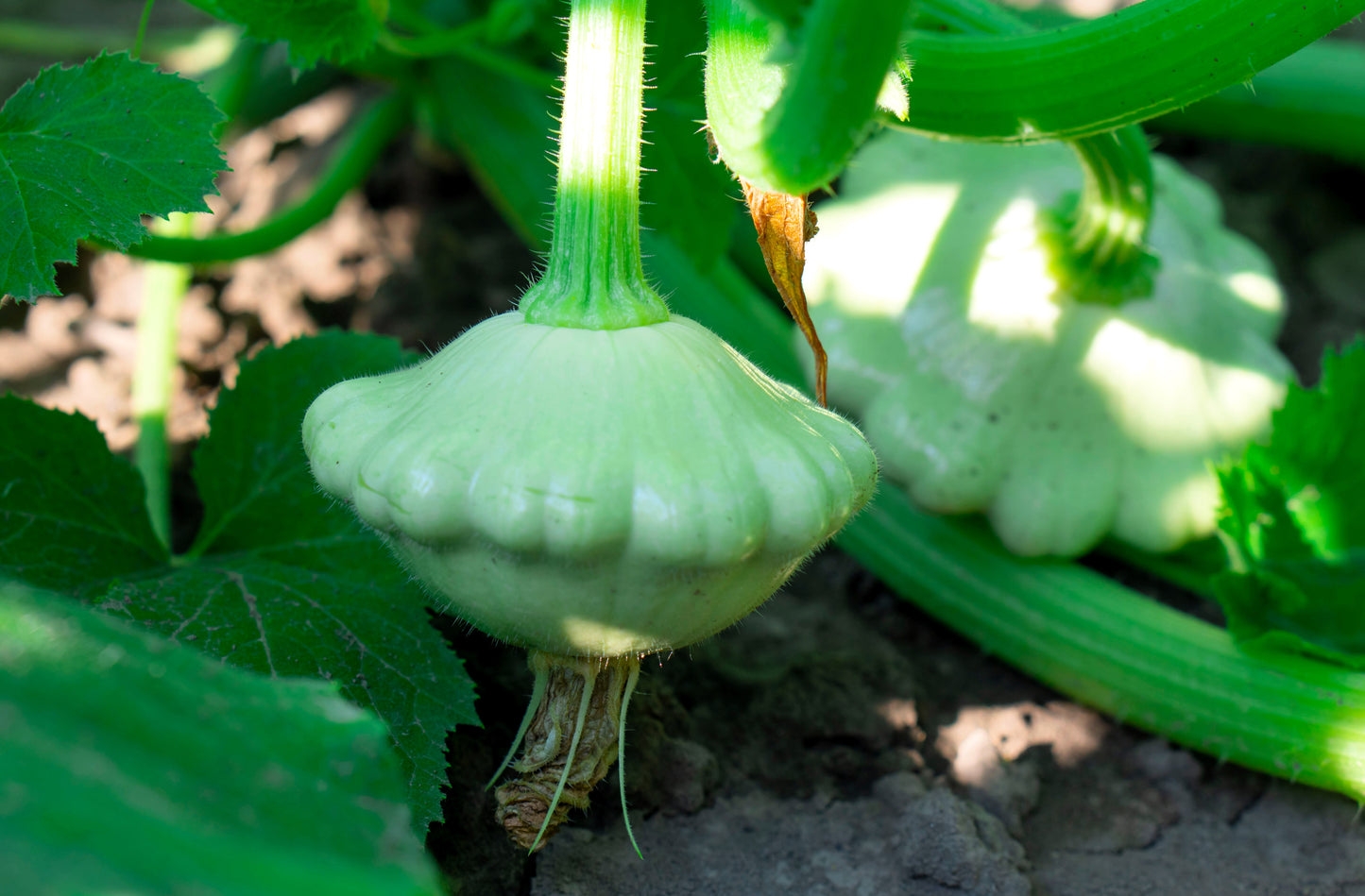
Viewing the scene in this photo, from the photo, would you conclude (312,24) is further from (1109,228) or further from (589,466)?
(1109,228)

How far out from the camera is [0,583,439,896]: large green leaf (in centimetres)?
63

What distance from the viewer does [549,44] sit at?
7.26 feet

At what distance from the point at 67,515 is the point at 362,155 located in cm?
107

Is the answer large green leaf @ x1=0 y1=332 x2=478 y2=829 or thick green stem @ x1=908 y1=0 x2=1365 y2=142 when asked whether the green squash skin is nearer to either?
large green leaf @ x1=0 y1=332 x2=478 y2=829

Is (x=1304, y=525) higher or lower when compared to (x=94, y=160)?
lower

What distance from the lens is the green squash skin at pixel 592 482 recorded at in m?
0.98

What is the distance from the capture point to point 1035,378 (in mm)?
1846

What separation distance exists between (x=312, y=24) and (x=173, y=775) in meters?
1.08

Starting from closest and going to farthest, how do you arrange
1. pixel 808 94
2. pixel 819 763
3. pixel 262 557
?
pixel 808 94 < pixel 262 557 < pixel 819 763

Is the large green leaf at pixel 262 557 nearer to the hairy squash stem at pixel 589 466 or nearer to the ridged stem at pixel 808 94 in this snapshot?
the hairy squash stem at pixel 589 466

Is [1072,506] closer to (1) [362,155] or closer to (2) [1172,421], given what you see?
(2) [1172,421]

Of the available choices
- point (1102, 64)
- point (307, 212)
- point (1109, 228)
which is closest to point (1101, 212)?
point (1109, 228)

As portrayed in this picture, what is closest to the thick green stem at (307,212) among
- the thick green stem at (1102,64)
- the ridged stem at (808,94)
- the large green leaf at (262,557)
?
the large green leaf at (262,557)

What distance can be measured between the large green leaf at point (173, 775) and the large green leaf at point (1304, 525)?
4.23 feet
